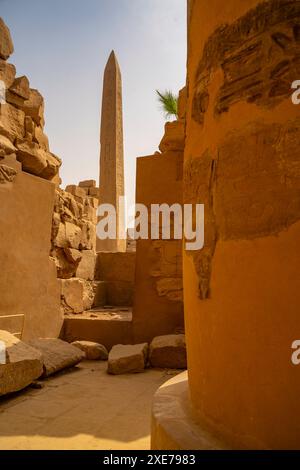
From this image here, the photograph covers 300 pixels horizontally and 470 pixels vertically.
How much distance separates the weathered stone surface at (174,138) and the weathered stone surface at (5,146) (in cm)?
206

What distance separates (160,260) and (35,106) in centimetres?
283

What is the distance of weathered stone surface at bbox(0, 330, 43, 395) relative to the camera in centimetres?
329

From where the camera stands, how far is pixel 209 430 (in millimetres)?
1619

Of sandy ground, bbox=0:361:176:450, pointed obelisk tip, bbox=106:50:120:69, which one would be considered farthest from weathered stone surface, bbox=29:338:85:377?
pointed obelisk tip, bbox=106:50:120:69

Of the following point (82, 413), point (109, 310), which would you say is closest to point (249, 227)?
point (82, 413)

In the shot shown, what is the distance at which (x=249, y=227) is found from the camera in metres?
1.48

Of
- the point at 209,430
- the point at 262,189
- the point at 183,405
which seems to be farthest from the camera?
the point at 183,405

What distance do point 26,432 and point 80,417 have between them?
1.48ft

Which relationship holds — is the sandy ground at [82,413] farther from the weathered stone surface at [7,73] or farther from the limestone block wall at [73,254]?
the weathered stone surface at [7,73]

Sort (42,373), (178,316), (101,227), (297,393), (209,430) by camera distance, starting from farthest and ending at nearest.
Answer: (101,227) → (178,316) → (42,373) → (209,430) → (297,393)

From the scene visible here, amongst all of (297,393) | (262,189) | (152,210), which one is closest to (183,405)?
(297,393)

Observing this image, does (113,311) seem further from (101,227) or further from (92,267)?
(101,227)

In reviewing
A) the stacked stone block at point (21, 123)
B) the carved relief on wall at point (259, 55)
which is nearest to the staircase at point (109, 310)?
the stacked stone block at point (21, 123)

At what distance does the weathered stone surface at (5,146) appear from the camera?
4.73m
